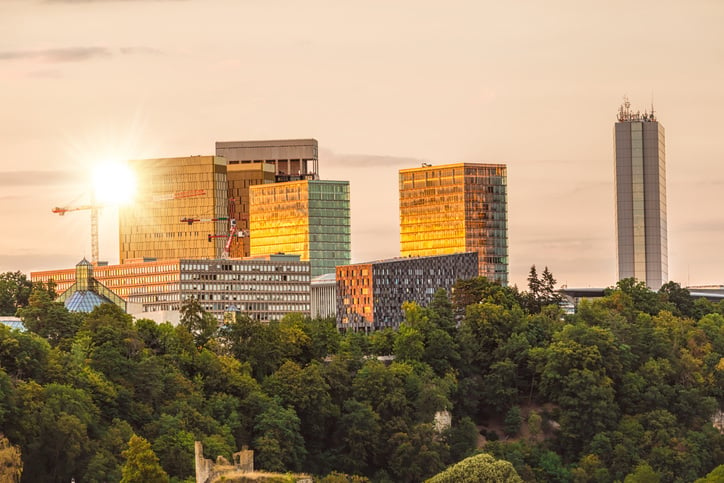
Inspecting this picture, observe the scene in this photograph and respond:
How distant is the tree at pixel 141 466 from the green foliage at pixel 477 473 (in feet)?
109

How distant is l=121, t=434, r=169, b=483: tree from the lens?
154250 millimetres

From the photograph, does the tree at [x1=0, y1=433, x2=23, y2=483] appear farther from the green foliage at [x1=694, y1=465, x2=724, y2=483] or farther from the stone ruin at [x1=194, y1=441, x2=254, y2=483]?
the green foliage at [x1=694, y1=465, x2=724, y2=483]

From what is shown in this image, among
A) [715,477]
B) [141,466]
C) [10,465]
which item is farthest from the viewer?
[715,477]

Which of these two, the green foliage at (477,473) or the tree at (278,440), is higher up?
the tree at (278,440)

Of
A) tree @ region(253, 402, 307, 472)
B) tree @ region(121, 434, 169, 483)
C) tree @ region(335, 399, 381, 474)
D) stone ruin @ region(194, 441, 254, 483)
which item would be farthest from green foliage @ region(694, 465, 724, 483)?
tree @ region(121, 434, 169, 483)

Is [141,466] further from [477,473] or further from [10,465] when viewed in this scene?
[477,473]

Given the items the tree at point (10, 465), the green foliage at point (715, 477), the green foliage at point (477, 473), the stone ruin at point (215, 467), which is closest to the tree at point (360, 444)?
the green foliage at point (477, 473)

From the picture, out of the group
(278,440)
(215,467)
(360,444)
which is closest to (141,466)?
(215,467)

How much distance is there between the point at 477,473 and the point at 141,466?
3878 centimetres

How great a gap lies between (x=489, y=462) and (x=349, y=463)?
19.8 meters

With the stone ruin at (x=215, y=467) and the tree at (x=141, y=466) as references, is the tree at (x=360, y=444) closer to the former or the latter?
the stone ruin at (x=215, y=467)

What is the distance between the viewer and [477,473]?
178375 millimetres

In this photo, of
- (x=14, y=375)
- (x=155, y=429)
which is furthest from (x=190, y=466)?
(x=14, y=375)

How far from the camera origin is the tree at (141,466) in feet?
506
